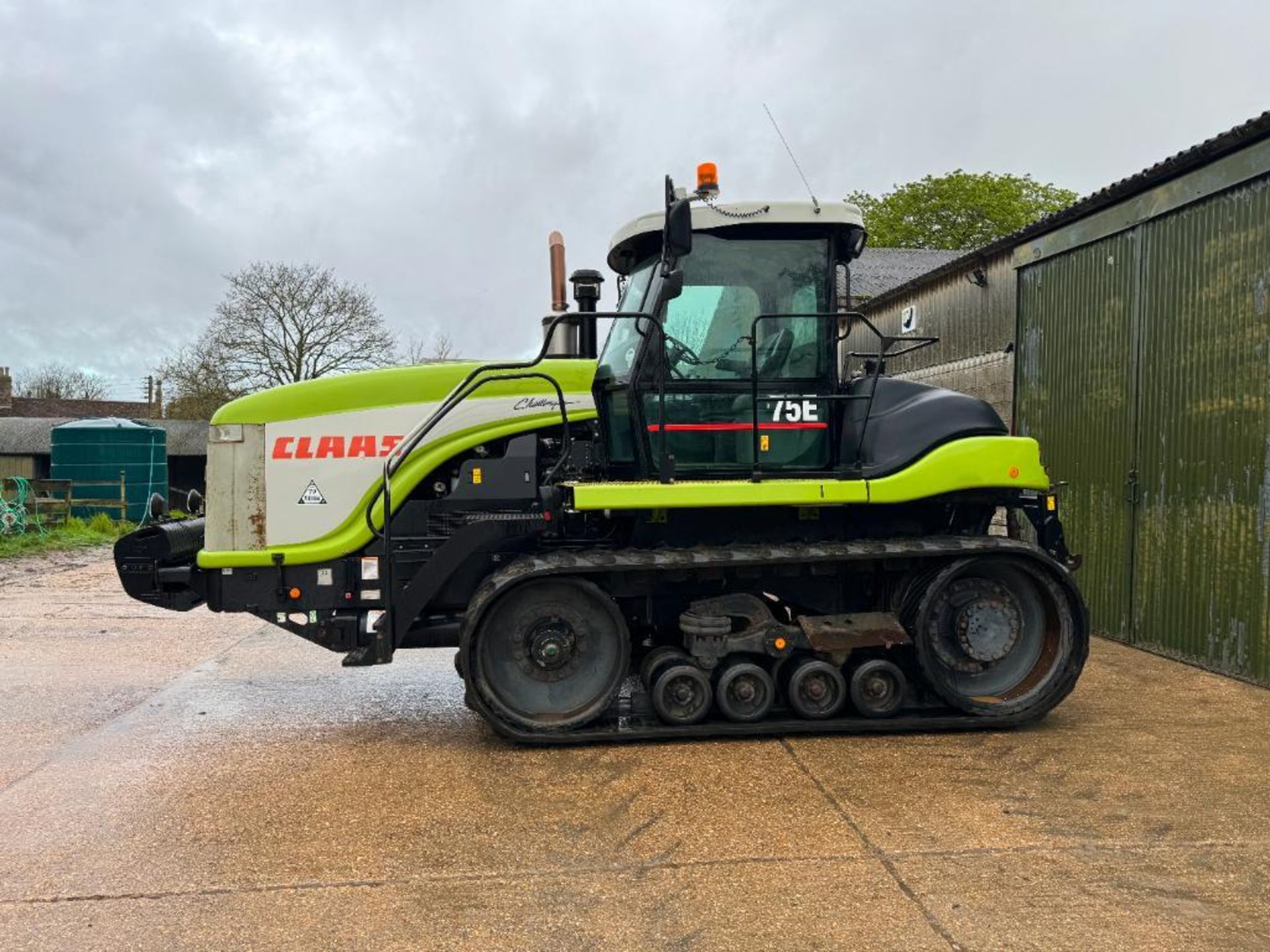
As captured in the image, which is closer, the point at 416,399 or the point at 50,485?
the point at 416,399

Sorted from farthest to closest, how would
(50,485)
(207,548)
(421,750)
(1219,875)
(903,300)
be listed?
(50,485) < (903,300) < (207,548) < (421,750) < (1219,875)

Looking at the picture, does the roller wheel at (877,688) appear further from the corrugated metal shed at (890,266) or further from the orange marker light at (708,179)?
the corrugated metal shed at (890,266)

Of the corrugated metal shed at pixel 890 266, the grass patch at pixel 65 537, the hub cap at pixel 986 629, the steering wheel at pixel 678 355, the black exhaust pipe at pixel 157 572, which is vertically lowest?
the grass patch at pixel 65 537

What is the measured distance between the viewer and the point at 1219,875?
3.48 metres

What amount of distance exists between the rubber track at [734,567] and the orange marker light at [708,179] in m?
2.01

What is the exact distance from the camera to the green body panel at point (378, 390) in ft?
18.2

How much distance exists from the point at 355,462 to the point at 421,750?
169cm

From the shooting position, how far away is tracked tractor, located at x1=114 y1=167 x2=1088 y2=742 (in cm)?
520

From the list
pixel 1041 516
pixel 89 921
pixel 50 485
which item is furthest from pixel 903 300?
pixel 50 485

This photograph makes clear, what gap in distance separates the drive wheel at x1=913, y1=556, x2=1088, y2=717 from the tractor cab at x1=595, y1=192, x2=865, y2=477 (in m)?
1.07

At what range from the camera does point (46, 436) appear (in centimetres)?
3372

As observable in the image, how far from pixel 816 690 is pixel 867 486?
116cm

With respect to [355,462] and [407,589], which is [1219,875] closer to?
[407,589]

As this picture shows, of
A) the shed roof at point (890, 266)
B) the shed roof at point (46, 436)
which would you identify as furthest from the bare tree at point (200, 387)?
the shed roof at point (890, 266)
